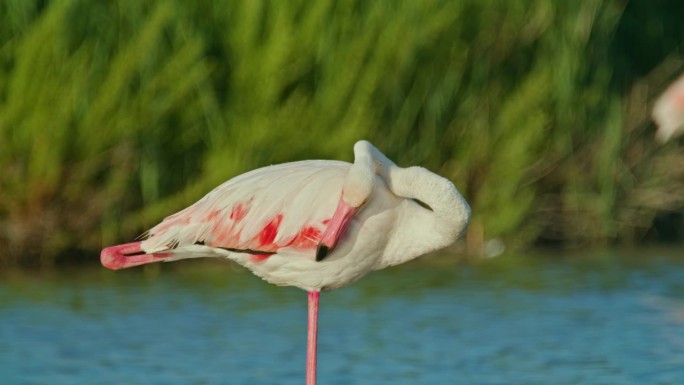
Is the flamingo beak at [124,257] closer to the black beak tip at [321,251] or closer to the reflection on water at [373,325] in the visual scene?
the black beak tip at [321,251]

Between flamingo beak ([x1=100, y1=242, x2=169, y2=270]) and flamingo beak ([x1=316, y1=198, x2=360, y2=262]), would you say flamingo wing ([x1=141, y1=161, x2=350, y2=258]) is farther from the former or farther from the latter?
flamingo beak ([x1=316, y1=198, x2=360, y2=262])

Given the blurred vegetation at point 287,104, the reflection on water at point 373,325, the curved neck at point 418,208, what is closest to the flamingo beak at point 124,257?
the reflection on water at point 373,325

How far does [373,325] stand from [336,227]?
106 inches

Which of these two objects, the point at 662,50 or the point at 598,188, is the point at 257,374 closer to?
the point at 598,188

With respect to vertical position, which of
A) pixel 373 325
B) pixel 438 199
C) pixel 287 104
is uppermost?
pixel 287 104

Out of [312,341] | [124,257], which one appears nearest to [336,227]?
[312,341]

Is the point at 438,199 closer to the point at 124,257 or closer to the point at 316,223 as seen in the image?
the point at 316,223

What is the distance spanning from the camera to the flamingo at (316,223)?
688 cm

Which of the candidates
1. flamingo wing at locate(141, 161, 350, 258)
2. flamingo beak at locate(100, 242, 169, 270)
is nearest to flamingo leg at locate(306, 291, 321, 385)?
flamingo wing at locate(141, 161, 350, 258)

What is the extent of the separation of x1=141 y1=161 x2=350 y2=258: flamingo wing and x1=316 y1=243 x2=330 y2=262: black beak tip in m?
0.14

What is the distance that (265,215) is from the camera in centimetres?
726

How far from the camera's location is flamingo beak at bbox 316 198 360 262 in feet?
22.5

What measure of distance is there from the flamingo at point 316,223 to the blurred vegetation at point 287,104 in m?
2.61

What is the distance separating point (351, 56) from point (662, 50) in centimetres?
285
